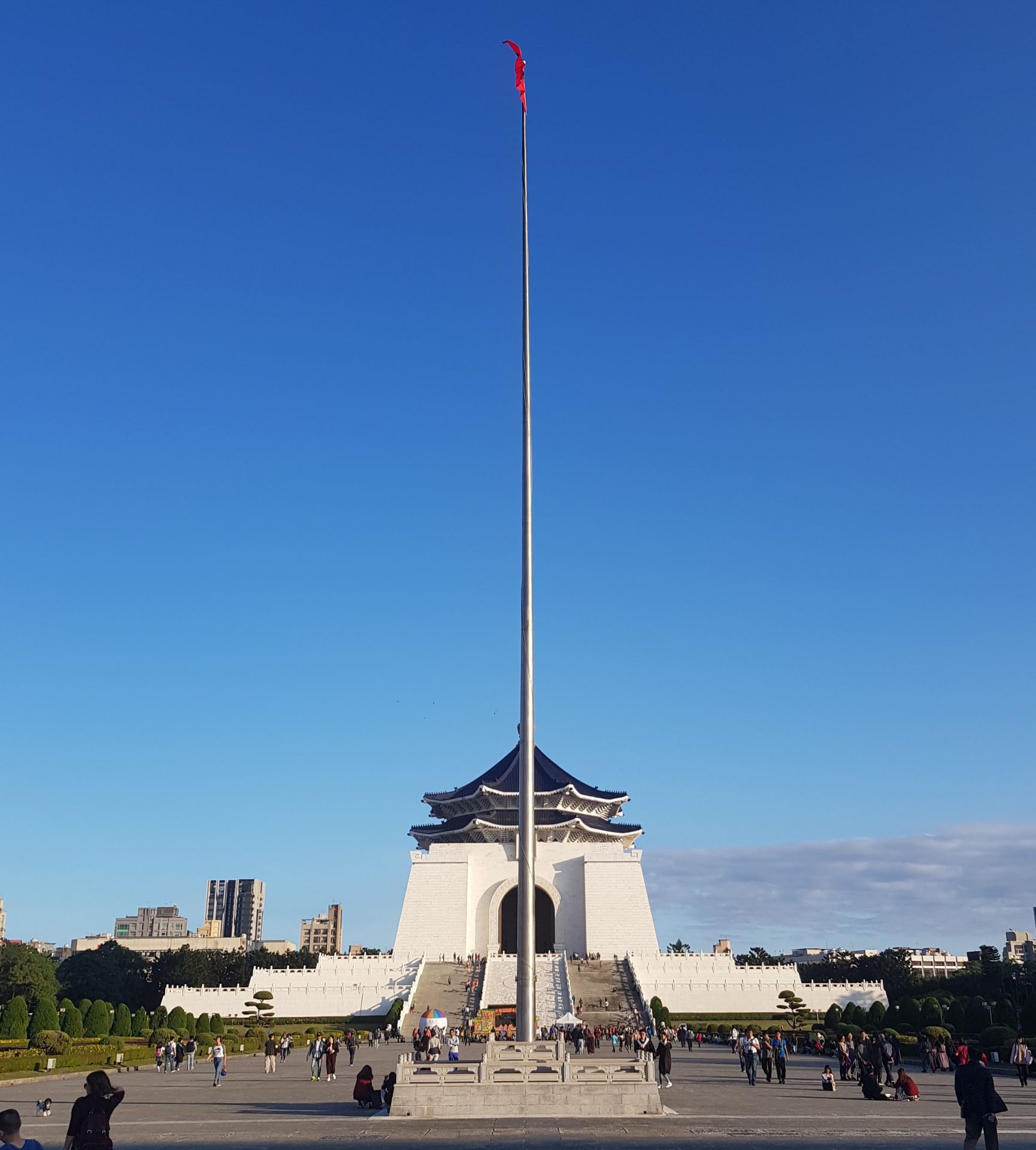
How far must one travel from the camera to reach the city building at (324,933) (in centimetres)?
15400

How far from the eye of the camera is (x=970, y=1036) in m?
30.7

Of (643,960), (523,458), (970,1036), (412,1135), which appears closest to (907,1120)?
(412,1135)

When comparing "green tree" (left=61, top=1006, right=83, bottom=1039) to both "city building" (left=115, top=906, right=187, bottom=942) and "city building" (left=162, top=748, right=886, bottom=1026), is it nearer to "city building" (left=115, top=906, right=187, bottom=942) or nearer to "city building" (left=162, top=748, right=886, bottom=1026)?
"city building" (left=162, top=748, right=886, bottom=1026)

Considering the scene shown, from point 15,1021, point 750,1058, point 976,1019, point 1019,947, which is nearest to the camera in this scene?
point 750,1058

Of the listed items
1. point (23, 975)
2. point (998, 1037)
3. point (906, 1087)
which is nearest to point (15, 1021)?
point (23, 975)

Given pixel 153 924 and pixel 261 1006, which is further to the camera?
pixel 153 924

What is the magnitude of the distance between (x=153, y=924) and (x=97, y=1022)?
13108 centimetres

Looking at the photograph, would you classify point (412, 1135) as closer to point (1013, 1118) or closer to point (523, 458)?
point (1013, 1118)

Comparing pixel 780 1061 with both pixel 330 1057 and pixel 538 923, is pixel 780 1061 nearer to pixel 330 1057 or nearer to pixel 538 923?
pixel 330 1057

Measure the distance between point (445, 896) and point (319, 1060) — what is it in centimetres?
3036

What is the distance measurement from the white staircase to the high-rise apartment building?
137117mm

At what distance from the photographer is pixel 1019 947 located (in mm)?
131125

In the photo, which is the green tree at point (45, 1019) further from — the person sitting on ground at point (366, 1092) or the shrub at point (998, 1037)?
the shrub at point (998, 1037)

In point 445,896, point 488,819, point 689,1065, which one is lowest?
A: point 689,1065
